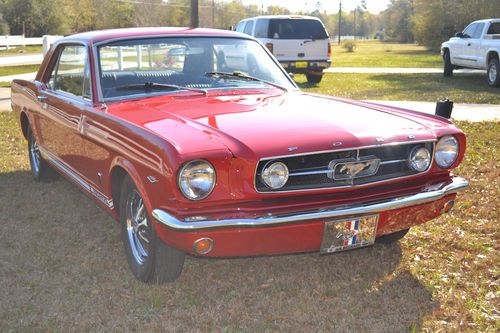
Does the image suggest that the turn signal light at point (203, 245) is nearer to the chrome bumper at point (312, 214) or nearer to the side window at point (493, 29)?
the chrome bumper at point (312, 214)

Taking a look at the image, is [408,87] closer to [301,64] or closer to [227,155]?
[301,64]

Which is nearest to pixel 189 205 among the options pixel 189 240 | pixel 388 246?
pixel 189 240

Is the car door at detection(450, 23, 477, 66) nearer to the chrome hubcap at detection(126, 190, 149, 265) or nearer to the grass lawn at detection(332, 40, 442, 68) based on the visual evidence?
the grass lawn at detection(332, 40, 442, 68)

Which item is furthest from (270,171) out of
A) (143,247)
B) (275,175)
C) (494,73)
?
(494,73)

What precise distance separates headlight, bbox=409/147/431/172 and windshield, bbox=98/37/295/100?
1506 millimetres

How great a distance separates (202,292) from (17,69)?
20.0 meters

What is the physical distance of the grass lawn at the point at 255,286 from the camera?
321 centimetres

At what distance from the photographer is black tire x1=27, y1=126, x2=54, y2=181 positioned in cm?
599

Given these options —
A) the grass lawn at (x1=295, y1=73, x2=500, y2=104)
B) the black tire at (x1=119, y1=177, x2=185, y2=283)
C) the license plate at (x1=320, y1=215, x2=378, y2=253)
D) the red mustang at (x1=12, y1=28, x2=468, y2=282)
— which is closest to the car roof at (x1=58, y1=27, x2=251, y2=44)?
the red mustang at (x1=12, y1=28, x2=468, y2=282)

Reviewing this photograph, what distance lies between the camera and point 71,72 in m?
4.80

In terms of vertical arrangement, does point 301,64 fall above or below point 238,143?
below

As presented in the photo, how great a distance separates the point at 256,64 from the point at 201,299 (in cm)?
213

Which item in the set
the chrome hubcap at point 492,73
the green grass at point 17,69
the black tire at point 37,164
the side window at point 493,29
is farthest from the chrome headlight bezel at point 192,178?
the green grass at point 17,69

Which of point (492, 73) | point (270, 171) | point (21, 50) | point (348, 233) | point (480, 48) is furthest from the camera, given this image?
point (21, 50)
